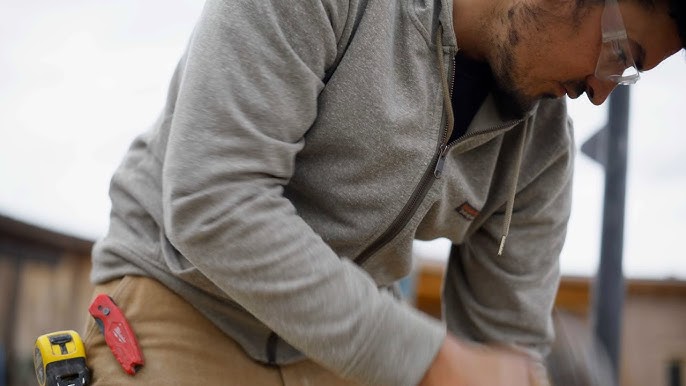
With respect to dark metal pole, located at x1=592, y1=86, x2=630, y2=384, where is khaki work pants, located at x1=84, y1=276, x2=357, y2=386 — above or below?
above

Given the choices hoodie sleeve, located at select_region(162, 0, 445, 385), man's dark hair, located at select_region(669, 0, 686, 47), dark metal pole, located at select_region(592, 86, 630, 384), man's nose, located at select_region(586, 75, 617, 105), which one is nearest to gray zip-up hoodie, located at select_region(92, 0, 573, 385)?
hoodie sleeve, located at select_region(162, 0, 445, 385)

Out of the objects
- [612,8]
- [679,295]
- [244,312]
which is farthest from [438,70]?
[679,295]

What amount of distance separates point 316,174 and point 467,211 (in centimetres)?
51

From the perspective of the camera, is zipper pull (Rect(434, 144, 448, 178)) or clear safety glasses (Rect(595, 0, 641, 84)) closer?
clear safety glasses (Rect(595, 0, 641, 84))

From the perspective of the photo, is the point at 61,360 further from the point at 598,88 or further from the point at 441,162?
the point at 598,88

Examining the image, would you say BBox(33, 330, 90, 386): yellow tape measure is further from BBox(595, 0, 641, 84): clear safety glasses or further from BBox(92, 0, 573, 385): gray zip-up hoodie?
BBox(595, 0, 641, 84): clear safety glasses

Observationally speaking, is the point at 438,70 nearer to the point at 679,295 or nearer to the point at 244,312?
the point at 244,312

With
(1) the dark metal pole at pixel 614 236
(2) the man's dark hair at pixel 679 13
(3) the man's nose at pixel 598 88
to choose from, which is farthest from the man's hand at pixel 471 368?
(1) the dark metal pole at pixel 614 236

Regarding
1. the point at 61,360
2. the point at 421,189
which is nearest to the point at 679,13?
the point at 421,189

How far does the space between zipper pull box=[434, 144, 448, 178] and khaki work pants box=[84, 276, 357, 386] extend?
637mm

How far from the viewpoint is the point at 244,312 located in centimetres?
197

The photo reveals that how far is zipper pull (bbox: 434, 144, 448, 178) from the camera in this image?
6.05 ft

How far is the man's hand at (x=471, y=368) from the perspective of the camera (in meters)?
1.60

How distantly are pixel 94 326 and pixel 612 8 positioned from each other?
132cm
